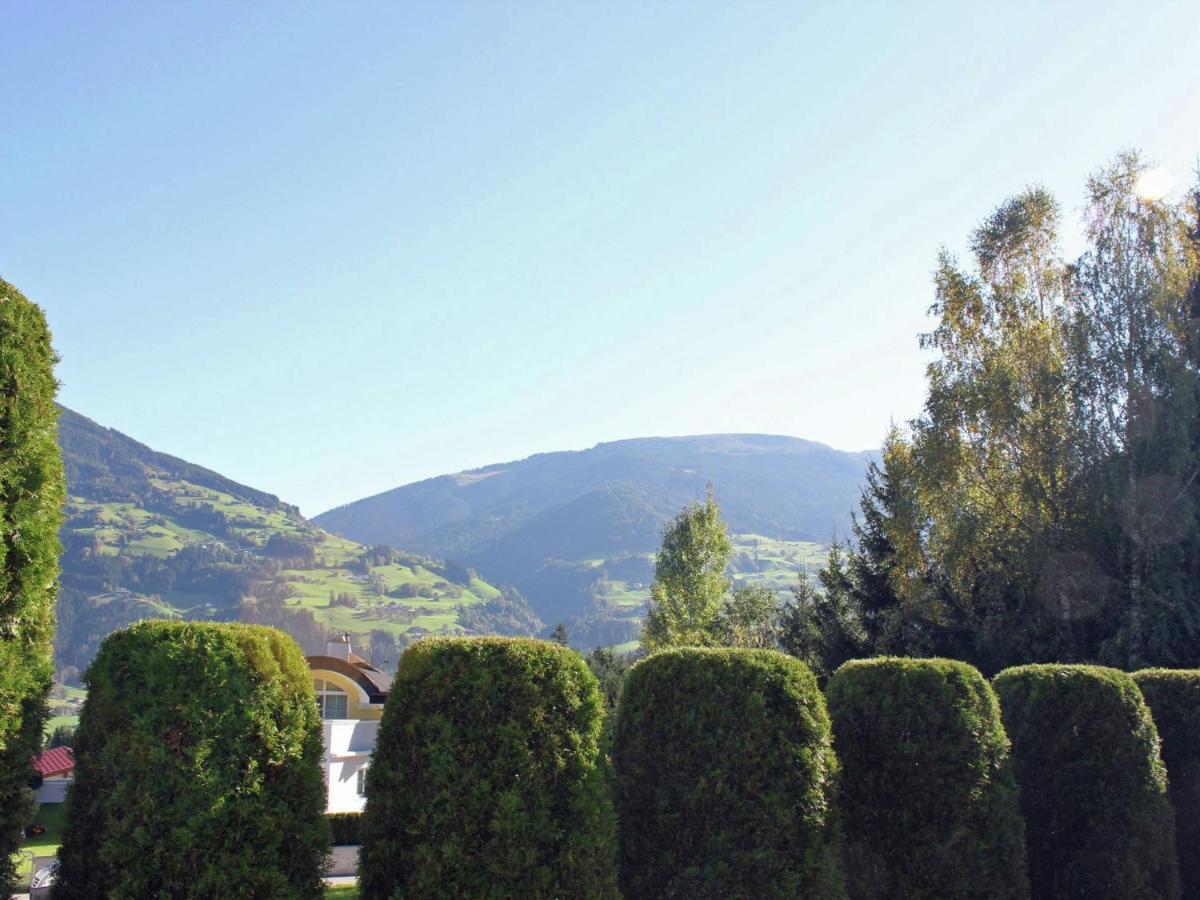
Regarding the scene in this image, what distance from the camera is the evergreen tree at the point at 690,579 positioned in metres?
41.5

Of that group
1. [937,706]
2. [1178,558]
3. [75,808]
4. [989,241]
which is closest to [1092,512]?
[1178,558]

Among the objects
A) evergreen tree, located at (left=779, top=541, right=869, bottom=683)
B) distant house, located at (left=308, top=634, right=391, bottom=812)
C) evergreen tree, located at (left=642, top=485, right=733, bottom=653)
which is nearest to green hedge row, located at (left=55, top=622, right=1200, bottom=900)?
evergreen tree, located at (left=779, top=541, right=869, bottom=683)

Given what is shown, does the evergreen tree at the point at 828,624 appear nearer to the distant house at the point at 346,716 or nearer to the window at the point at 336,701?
the distant house at the point at 346,716

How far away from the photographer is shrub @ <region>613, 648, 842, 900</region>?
289 inches

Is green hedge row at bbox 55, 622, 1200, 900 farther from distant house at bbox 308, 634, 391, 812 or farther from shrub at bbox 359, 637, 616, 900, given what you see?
distant house at bbox 308, 634, 391, 812

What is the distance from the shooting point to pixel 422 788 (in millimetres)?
6379

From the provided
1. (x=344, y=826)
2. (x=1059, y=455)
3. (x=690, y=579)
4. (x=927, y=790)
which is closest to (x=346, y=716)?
(x=690, y=579)

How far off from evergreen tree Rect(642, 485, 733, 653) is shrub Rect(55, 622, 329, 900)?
117 feet

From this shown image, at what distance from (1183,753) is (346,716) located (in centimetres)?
3968

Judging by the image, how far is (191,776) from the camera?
226 inches

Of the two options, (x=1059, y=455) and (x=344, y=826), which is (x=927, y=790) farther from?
(x=344, y=826)

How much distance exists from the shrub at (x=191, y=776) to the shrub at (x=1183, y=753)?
10202 mm

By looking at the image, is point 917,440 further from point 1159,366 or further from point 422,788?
point 422,788

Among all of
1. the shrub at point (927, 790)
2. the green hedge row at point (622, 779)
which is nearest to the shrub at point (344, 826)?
the shrub at point (927, 790)
